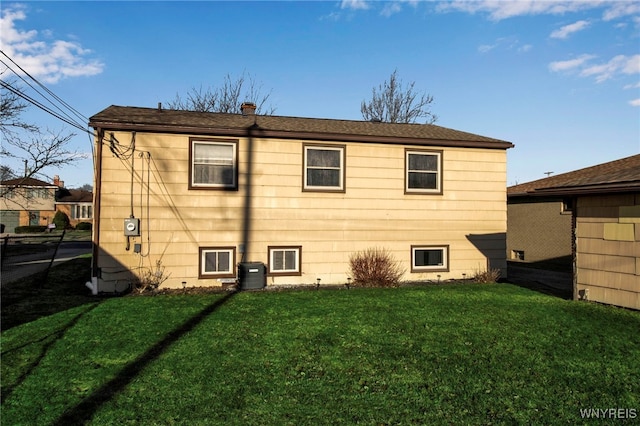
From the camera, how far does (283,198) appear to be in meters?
11.1

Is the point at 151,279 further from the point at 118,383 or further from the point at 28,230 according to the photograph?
the point at 28,230

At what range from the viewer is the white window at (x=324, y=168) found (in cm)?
1138

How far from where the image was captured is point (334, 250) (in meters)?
11.4

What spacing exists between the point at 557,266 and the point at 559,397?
1385cm

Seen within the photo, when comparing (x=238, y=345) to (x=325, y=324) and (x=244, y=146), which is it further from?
(x=244, y=146)

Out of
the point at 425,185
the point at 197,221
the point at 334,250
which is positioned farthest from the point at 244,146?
the point at 425,185

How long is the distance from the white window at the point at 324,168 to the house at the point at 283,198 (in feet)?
0.10

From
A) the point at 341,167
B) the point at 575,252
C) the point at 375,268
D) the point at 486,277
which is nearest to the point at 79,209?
the point at 341,167

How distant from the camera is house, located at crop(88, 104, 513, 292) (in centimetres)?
1016

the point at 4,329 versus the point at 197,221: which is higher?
the point at 197,221

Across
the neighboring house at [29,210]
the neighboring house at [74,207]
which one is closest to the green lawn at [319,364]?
the neighboring house at [29,210]

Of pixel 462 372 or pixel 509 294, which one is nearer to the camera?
pixel 462 372

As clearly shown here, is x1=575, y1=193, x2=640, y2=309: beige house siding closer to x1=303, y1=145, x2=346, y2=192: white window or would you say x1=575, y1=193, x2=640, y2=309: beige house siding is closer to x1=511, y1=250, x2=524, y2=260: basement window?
x1=303, y1=145, x2=346, y2=192: white window

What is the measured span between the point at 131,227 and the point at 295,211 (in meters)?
4.33
